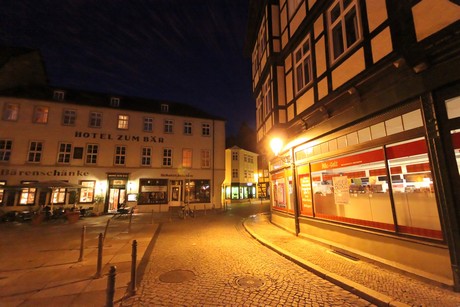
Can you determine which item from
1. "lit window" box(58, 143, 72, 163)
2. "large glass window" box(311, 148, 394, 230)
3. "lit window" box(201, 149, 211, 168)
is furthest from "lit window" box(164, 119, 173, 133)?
"large glass window" box(311, 148, 394, 230)

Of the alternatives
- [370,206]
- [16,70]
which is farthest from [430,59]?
[16,70]

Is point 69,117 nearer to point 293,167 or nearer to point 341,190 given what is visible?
point 293,167

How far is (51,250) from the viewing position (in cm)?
790

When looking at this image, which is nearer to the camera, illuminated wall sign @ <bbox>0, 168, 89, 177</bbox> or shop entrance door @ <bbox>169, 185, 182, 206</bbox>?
illuminated wall sign @ <bbox>0, 168, 89, 177</bbox>

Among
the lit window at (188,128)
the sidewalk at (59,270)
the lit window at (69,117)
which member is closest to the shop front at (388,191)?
the sidewalk at (59,270)

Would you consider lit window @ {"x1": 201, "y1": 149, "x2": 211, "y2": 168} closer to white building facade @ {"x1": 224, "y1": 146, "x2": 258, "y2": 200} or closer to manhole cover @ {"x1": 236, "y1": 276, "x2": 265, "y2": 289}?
white building facade @ {"x1": 224, "y1": 146, "x2": 258, "y2": 200}

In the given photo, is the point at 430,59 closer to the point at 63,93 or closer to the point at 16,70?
the point at 63,93

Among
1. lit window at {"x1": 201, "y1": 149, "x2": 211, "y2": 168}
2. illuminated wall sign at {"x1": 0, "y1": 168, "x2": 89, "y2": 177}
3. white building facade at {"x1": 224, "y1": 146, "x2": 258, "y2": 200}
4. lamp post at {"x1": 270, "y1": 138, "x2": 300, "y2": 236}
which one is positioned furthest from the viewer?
white building facade at {"x1": 224, "y1": 146, "x2": 258, "y2": 200}

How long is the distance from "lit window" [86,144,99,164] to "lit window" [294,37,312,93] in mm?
20166

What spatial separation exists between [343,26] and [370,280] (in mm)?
7212

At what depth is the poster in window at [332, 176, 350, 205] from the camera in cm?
731

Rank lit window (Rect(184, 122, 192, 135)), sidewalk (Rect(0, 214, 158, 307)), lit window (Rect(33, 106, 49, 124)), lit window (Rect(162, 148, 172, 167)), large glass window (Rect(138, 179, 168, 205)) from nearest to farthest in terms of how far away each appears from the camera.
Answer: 1. sidewalk (Rect(0, 214, 158, 307))
2. lit window (Rect(33, 106, 49, 124))
3. large glass window (Rect(138, 179, 168, 205))
4. lit window (Rect(162, 148, 172, 167))
5. lit window (Rect(184, 122, 192, 135))

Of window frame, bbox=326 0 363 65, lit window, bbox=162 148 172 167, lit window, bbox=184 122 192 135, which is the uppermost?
lit window, bbox=184 122 192 135

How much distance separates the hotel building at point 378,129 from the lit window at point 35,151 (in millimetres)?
22389
